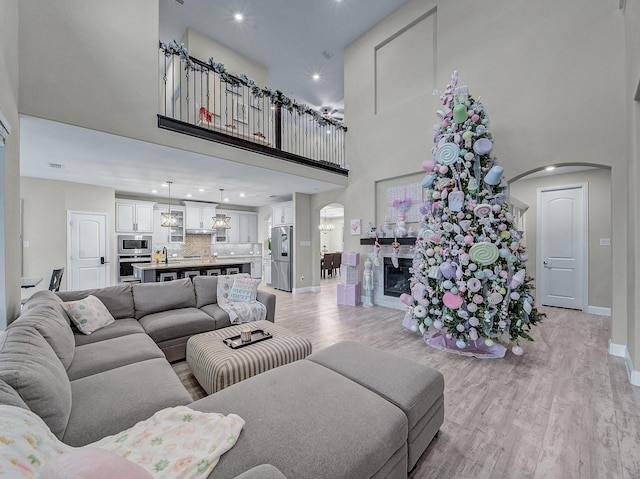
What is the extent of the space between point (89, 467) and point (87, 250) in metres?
7.13

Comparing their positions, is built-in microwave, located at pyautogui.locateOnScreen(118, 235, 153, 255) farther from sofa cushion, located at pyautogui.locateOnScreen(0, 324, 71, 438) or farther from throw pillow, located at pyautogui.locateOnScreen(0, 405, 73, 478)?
throw pillow, located at pyautogui.locateOnScreen(0, 405, 73, 478)

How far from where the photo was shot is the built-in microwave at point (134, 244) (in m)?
6.62

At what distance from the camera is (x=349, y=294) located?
219 inches

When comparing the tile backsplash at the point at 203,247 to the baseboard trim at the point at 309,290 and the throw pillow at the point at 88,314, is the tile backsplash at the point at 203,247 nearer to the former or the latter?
the baseboard trim at the point at 309,290

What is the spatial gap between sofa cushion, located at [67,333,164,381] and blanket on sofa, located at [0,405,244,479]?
1.04 metres

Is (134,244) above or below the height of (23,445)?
above

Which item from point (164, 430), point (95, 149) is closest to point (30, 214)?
point (95, 149)

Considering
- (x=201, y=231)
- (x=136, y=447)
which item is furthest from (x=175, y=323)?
(x=201, y=231)

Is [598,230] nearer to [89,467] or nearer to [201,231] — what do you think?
[89,467]

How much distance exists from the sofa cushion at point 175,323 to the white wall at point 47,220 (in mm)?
4293

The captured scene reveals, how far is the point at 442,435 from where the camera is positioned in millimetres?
1848

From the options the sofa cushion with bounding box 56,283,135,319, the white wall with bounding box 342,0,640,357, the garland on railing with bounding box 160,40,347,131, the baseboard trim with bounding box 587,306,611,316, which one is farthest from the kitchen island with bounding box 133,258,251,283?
the baseboard trim with bounding box 587,306,611,316

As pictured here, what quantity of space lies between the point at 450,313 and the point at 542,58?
146 inches

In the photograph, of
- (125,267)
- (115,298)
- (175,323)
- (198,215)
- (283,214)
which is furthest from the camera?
(198,215)
